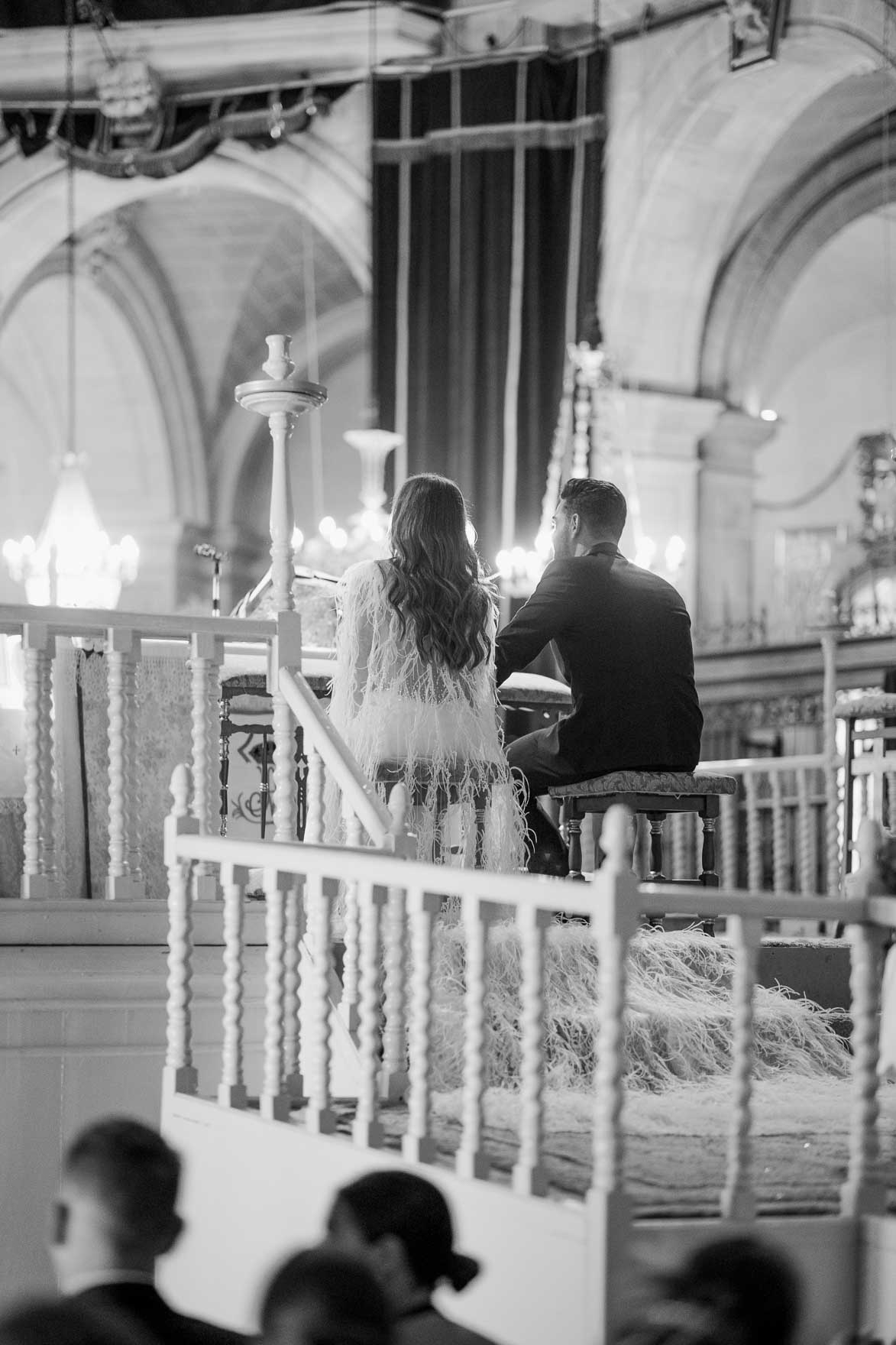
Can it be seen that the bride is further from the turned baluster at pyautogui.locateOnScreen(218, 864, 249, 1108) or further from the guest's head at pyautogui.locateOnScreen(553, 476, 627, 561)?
the turned baluster at pyautogui.locateOnScreen(218, 864, 249, 1108)

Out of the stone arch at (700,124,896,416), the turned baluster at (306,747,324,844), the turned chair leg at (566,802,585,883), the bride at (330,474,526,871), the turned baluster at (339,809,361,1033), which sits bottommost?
the turned baluster at (339,809,361,1033)

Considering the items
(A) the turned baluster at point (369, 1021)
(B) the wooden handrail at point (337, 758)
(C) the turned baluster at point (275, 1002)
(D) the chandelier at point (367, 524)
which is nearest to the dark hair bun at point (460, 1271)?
(A) the turned baluster at point (369, 1021)

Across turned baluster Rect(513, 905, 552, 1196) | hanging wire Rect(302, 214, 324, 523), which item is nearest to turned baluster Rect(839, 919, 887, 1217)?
turned baluster Rect(513, 905, 552, 1196)

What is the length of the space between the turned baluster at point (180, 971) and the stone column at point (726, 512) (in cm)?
717

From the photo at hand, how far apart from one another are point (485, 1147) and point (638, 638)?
2.15 metres

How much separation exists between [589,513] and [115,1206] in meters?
3.21

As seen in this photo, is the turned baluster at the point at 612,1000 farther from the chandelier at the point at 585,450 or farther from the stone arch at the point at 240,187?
the stone arch at the point at 240,187

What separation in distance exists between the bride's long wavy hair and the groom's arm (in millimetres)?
154

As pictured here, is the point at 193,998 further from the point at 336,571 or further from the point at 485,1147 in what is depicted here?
the point at 336,571

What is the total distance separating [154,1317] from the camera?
10.0 ft

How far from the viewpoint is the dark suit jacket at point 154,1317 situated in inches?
118

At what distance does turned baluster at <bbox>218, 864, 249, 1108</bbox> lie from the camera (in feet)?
15.4

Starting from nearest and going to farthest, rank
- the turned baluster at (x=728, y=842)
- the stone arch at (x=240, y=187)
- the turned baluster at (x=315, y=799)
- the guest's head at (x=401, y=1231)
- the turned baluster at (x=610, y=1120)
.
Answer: the guest's head at (x=401, y=1231)
the turned baluster at (x=610, y=1120)
the turned baluster at (x=315, y=799)
the turned baluster at (x=728, y=842)
the stone arch at (x=240, y=187)

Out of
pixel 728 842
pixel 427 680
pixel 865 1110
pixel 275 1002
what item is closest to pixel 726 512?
pixel 728 842
